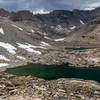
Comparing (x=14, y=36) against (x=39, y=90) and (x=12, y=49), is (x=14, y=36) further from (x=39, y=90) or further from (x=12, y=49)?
(x=39, y=90)

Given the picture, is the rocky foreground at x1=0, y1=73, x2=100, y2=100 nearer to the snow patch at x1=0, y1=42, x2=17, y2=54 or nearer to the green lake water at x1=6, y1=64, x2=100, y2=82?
the green lake water at x1=6, y1=64, x2=100, y2=82

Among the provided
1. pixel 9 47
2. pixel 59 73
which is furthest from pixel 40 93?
pixel 9 47

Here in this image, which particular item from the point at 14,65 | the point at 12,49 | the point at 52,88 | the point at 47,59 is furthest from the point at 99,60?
the point at 52,88

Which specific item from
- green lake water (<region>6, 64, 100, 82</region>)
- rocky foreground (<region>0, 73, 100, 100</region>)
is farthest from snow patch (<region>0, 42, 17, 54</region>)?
rocky foreground (<region>0, 73, 100, 100</region>)

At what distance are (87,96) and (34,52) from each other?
10407 centimetres

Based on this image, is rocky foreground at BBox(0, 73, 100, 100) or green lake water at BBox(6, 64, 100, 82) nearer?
rocky foreground at BBox(0, 73, 100, 100)

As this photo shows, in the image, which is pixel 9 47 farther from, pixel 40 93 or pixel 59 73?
pixel 40 93

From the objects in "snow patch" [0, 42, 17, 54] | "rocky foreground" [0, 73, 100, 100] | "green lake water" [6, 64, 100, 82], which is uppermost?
"snow patch" [0, 42, 17, 54]

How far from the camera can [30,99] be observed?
36.0m

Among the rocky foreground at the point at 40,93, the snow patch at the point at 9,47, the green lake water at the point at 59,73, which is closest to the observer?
the rocky foreground at the point at 40,93

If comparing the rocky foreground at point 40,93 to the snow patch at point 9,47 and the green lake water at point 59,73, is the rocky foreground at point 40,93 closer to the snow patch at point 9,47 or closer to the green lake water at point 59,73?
the green lake water at point 59,73

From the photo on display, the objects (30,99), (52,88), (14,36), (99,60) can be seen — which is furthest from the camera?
(14,36)

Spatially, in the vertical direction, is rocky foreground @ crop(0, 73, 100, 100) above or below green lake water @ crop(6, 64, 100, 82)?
below

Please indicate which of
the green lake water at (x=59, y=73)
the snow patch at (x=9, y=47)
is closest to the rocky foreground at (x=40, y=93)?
the green lake water at (x=59, y=73)
